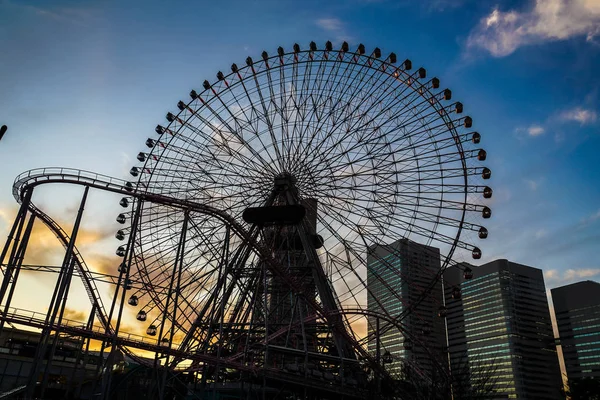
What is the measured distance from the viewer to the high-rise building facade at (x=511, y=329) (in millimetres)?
133500

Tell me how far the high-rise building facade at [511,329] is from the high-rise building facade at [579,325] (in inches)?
250

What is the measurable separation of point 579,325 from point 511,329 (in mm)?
16832

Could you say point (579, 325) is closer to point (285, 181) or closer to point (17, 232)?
point (285, 181)

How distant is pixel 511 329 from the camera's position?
5458 inches

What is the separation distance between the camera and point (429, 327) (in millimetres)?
35781

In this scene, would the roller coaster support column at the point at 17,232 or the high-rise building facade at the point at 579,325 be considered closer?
the roller coaster support column at the point at 17,232

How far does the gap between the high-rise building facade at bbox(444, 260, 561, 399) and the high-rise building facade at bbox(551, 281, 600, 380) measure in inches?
250

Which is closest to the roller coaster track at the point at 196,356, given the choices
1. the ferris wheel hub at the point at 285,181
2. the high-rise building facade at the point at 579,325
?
the ferris wheel hub at the point at 285,181

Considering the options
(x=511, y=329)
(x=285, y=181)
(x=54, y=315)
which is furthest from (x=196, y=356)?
(x=511, y=329)

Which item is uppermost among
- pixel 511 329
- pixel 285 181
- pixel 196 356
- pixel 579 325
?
pixel 579 325

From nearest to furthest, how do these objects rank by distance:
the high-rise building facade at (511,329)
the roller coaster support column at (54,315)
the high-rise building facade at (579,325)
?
the roller coaster support column at (54,315) → the high-rise building facade at (579,325) → the high-rise building facade at (511,329)

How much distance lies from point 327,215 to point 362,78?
1011cm

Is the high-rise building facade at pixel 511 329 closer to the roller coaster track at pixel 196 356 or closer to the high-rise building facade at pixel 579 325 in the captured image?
the high-rise building facade at pixel 579 325

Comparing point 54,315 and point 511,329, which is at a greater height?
point 511,329
